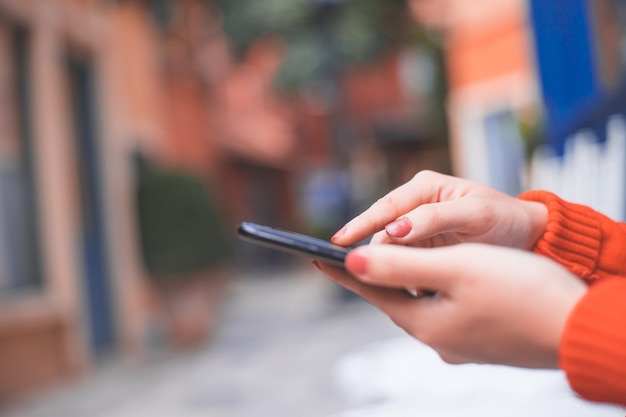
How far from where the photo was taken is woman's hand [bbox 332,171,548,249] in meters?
0.98

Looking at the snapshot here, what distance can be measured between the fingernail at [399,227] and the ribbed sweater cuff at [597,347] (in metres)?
0.32

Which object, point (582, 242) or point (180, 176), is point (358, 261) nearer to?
point (582, 242)

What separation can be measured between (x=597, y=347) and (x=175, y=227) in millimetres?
5853

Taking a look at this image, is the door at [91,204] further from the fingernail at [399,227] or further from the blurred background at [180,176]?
the fingernail at [399,227]

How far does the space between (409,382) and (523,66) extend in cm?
846

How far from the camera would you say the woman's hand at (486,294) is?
2.25 ft

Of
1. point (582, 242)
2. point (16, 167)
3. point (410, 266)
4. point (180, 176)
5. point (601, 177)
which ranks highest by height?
point (410, 266)

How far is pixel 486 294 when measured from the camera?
700mm

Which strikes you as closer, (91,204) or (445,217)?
(445,217)

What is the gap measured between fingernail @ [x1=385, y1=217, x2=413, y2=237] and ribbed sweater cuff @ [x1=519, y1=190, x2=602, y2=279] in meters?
0.27

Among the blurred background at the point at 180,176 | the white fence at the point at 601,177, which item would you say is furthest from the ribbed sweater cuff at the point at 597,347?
the white fence at the point at 601,177

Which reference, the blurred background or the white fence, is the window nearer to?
the blurred background

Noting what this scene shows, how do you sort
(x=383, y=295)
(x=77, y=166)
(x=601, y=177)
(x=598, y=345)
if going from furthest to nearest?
(x=77, y=166) → (x=601, y=177) → (x=383, y=295) → (x=598, y=345)

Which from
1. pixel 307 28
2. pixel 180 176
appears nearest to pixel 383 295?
pixel 180 176
